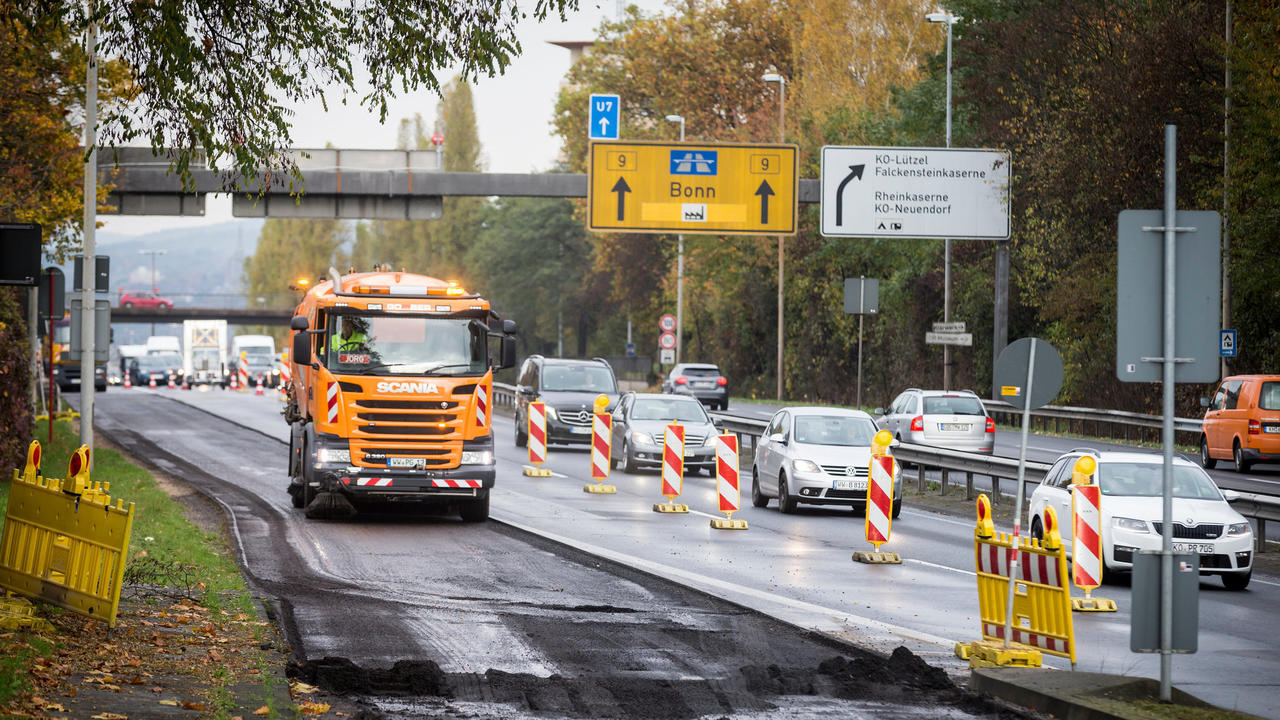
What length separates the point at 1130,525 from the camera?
16781mm

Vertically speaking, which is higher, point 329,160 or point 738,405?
point 329,160

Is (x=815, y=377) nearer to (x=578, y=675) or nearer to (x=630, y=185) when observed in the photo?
(x=630, y=185)

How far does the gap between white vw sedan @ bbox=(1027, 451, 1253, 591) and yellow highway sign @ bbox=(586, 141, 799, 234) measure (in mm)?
21376

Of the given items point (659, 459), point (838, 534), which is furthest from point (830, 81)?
point (838, 534)

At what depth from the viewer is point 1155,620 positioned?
9.64 m

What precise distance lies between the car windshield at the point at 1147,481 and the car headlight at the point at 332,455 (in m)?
9.14

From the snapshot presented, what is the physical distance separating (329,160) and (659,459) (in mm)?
15888

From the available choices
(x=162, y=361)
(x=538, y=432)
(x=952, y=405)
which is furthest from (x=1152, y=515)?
(x=162, y=361)

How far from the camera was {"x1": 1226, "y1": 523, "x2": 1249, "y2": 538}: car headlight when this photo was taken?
16484 millimetres

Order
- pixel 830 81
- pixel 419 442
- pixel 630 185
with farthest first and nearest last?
1. pixel 830 81
2. pixel 630 185
3. pixel 419 442

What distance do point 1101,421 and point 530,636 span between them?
32999mm

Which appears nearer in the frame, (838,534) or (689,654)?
(689,654)

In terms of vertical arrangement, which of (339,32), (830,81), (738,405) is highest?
(830,81)

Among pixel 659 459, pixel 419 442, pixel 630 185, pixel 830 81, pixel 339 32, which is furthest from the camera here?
pixel 830 81
